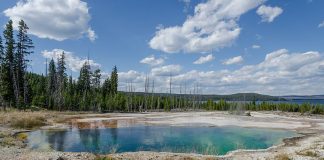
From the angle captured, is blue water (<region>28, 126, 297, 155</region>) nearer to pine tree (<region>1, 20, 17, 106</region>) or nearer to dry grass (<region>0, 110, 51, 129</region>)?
dry grass (<region>0, 110, 51, 129</region>)

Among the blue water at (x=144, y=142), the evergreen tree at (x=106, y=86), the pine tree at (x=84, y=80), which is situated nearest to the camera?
the blue water at (x=144, y=142)

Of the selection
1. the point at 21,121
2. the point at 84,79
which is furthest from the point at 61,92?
the point at 21,121

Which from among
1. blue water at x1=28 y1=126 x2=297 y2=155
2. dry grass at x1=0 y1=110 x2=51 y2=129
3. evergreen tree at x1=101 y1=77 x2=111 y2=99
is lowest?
blue water at x1=28 y1=126 x2=297 y2=155

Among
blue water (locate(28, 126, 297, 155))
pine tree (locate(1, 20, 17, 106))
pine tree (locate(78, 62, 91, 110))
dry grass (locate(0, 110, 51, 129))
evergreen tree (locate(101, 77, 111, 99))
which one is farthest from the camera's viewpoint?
evergreen tree (locate(101, 77, 111, 99))

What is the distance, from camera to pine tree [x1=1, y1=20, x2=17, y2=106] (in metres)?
57.7

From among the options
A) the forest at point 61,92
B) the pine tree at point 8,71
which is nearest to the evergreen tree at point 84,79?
the forest at point 61,92

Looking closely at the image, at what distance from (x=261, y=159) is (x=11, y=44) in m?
55.8

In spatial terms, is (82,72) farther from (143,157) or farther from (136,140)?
(143,157)

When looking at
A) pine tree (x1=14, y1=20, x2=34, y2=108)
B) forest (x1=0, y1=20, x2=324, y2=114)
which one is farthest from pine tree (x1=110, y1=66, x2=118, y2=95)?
pine tree (x1=14, y1=20, x2=34, y2=108)

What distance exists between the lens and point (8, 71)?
60.0m

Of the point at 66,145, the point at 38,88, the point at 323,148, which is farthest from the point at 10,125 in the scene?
the point at 38,88

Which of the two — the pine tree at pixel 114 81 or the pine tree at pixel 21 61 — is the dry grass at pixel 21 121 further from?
the pine tree at pixel 114 81

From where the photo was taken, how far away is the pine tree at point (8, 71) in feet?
189

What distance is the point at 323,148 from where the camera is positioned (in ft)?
75.9
